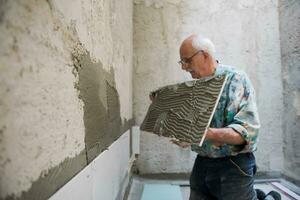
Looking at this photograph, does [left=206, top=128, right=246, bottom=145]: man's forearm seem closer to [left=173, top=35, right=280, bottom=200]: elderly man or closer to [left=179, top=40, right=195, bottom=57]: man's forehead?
[left=173, top=35, right=280, bottom=200]: elderly man

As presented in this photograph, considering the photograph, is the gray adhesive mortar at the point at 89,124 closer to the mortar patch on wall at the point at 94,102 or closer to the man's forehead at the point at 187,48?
the mortar patch on wall at the point at 94,102

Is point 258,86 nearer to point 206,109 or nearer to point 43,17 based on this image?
point 206,109

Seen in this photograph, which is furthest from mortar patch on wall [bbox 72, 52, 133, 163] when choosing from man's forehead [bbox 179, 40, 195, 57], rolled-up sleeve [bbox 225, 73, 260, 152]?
rolled-up sleeve [bbox 225, 73, 260, 152]

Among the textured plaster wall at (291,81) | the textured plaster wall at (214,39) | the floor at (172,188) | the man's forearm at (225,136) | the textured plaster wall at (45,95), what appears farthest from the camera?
the textured plaster wall at (214,39)

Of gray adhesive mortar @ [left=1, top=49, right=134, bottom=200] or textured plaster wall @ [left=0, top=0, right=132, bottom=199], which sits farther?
gray adhesive mortar @ [left=1, top=49, right=134, bottom=200]

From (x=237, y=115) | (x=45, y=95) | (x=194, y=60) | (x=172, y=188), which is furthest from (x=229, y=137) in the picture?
(x=172, y=188)

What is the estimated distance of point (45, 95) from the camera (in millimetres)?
551

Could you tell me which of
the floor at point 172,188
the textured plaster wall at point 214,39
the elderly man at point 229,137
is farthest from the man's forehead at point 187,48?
the textured plaster wall at point 214,39

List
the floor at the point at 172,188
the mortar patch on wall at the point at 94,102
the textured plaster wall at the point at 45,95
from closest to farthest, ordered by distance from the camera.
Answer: the textured plaster wall at the point at 45,95, the mortar patch on wall at the point at 94,102, the floor at the point at 172,188

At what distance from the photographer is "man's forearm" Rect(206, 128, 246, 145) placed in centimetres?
102

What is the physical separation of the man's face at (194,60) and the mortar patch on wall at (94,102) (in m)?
0.39

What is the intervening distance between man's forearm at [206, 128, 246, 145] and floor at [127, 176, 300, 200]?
125 cm

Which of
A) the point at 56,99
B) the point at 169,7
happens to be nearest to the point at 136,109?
the point at 169,7

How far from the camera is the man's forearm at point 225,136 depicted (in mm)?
1021
